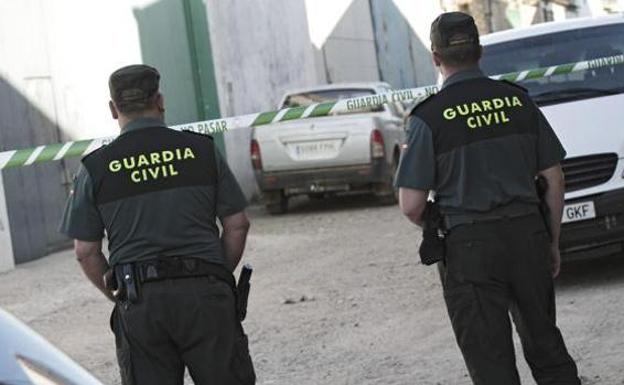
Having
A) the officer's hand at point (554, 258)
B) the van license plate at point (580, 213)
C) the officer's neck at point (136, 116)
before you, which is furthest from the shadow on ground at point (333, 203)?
the officer's neck at point (136, 116)

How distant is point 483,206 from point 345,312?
4.58m

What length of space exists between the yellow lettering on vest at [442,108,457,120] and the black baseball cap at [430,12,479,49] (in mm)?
255

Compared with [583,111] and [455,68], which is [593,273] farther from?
[455,68]

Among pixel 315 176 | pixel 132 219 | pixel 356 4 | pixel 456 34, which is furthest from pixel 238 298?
pixel 356 4

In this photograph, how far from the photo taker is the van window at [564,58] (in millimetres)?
9266

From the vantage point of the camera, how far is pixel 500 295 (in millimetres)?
4676

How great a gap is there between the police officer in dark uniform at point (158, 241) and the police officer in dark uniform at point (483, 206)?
2.74ft

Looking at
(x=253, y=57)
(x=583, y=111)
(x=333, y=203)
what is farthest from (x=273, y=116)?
(x=253, y=57)

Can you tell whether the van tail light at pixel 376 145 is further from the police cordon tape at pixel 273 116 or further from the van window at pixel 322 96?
the police cordon tape at pixel 273 116

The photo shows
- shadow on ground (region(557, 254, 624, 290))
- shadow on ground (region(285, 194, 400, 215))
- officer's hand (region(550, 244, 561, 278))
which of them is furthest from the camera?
shadow on ground (region(285, 194, 400, 215))

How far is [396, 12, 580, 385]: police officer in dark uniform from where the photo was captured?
4.65 m

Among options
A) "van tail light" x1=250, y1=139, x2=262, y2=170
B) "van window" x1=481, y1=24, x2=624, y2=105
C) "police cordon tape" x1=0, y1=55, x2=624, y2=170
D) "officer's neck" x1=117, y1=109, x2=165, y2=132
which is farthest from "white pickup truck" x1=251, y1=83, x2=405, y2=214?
"officer's neck" x1=117, y1=109, x2=165, y2=132

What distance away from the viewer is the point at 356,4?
26.2 meters

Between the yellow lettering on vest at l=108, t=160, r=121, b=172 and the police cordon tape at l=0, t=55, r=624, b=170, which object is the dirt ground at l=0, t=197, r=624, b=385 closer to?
the police cordon tape at l=0, t=55, r=624, b=170
